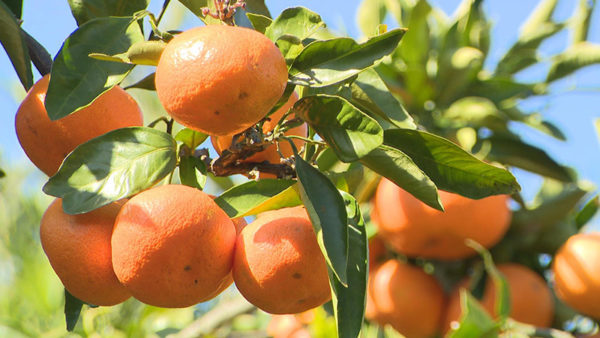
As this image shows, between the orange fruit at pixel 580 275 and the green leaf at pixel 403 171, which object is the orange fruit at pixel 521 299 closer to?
the orange fruit at pixel 580 275

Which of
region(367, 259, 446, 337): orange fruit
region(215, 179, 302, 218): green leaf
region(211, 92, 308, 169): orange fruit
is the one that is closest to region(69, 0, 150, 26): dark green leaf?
region(211, 92, 308, 169): orange fruit

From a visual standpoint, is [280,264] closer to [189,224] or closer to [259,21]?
[189,224]

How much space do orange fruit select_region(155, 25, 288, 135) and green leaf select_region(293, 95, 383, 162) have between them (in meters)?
0.06

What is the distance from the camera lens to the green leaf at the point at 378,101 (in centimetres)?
119

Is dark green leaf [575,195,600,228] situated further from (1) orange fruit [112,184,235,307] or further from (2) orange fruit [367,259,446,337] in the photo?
(1) orange fruit [112,184,235,307]

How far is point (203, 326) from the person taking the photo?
7.41ft

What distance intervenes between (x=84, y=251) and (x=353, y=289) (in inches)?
14.7

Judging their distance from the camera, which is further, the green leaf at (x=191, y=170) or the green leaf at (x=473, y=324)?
the green leaf at (x=473, y=324)

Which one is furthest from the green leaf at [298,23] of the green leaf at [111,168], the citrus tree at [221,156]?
the green leaf at [111,168]

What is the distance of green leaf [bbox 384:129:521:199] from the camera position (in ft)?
3.60

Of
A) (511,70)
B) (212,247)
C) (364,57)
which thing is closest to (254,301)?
(212,247)

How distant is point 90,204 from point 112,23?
273 mm

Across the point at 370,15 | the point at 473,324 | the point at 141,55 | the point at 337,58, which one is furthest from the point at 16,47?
the point at 370,15

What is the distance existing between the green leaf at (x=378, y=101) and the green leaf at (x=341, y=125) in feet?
0.48
